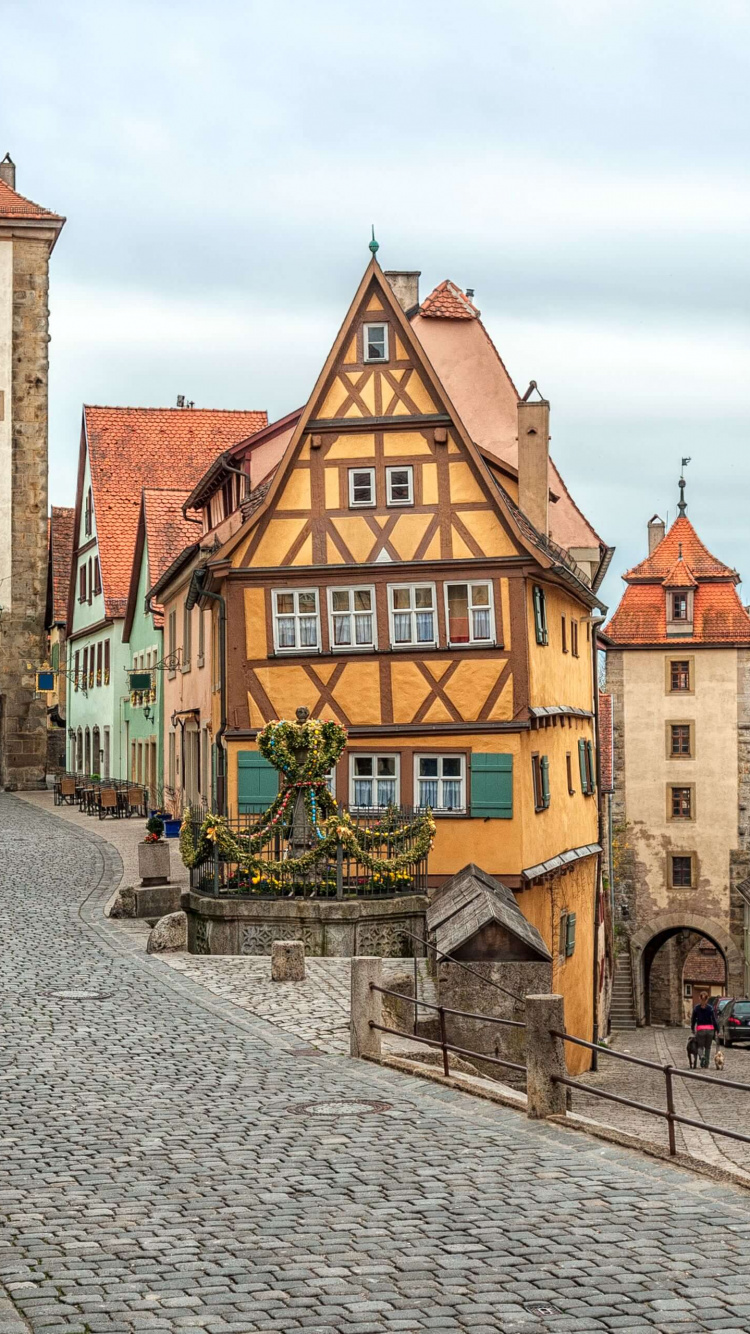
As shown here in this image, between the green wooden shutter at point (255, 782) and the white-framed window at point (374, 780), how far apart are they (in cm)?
130

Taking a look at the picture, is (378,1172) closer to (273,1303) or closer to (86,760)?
(273,1303)

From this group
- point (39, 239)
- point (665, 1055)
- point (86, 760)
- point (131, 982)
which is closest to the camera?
point (131, 982)

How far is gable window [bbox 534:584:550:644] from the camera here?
28.0 metres

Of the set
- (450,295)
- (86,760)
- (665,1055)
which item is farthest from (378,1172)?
(86,760)

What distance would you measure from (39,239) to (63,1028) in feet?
126

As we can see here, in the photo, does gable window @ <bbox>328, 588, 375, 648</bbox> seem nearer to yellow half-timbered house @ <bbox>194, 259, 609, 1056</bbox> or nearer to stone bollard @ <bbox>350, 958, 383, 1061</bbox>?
yellow half-timbered house @ <bbox>194, 259, 609, 1056</bbox>

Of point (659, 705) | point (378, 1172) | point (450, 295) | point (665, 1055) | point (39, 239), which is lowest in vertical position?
point (665, 1055)

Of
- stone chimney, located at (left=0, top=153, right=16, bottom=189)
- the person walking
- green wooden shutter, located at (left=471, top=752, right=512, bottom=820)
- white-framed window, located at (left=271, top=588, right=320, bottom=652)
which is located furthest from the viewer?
stone chimney, located at (left=0, top=153, right=16, bottom=189)

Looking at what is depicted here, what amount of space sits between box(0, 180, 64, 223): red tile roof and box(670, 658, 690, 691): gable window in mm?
25100

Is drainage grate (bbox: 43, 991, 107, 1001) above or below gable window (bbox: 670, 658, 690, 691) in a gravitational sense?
below

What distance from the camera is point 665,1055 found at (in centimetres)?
4559

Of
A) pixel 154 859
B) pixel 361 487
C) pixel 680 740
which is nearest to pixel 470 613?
pixel 361 487

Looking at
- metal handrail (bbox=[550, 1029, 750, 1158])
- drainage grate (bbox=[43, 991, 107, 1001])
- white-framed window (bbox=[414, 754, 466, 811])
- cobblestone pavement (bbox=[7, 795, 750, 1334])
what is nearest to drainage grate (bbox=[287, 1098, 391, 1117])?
cobblestone pavement (bbox=[7, 795, 750, 1334])

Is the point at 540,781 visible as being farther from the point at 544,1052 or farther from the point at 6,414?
the point at 6,414
